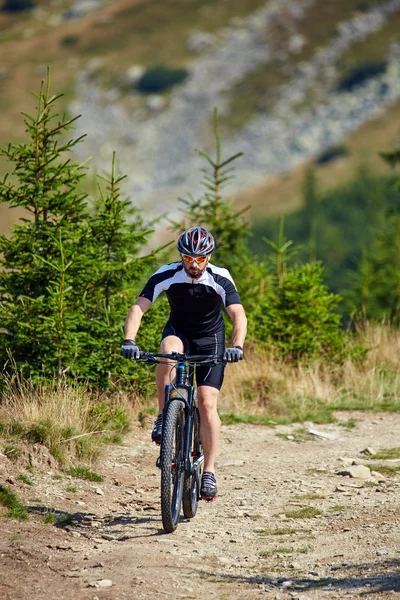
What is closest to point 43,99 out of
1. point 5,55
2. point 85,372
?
point 85,372

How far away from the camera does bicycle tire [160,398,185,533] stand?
6.50 metres

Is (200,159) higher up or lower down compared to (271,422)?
higher up

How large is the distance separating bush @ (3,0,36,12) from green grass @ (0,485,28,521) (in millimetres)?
204397

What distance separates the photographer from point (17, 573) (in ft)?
18.6

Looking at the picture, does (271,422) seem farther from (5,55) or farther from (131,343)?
(5,55)

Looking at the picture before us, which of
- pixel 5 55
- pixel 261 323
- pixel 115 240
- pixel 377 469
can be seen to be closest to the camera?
pixel 377 469

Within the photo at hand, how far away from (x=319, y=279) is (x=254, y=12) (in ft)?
594

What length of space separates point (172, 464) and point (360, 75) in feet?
510

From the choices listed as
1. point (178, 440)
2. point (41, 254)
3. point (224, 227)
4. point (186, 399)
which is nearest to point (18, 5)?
point (224, 227)

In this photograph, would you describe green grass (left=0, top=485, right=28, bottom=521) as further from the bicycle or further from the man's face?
the man's face

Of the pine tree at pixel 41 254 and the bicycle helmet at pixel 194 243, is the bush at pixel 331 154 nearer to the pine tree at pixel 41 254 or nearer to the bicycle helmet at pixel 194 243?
the pine tree at pixel 41 254

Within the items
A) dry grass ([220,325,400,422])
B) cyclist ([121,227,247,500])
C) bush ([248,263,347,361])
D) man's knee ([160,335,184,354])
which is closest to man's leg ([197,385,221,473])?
cyclist ([121,227,247,500])

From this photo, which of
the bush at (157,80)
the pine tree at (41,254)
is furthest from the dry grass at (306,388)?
the bush at (157,80)

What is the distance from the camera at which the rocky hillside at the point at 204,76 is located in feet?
456
